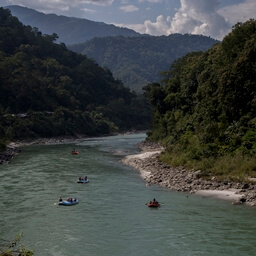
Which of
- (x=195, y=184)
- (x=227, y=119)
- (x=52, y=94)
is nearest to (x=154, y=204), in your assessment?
(x=195, y=184)

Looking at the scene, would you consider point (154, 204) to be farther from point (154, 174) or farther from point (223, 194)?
point (154, 174)

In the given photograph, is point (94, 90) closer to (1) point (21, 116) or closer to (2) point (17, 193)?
(1) point (21, 116)

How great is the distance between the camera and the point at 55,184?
1430 inches

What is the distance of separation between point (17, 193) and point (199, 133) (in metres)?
22.8

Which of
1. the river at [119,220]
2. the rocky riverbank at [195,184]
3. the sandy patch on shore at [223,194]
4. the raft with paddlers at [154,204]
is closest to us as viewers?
the river at [119,220]

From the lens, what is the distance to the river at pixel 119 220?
19.8 m

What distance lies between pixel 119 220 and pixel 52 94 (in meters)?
101

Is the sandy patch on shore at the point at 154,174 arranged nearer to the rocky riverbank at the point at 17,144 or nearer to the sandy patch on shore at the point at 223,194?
the sandy patch on shore at the point at 223,194

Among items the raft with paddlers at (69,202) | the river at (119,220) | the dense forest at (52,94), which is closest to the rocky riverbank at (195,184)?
the river at (119,220)

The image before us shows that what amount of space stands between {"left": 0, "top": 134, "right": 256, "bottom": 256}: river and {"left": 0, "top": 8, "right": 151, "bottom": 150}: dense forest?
35.1 m

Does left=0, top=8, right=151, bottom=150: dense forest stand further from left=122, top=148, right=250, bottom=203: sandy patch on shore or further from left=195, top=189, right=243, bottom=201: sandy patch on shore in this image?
left=195, top=189, right=243, bottom=201: sandy patch on shore

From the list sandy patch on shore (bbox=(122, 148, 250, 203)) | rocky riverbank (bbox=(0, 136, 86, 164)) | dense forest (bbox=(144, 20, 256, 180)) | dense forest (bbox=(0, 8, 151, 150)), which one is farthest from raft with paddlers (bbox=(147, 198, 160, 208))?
dense forest (bbox=(0, 8, 151, 150))

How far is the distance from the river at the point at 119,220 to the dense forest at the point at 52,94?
35082mm

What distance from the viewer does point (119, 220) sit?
24297 millimetres
